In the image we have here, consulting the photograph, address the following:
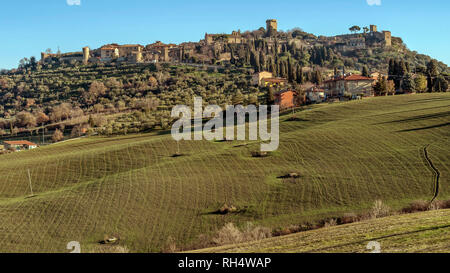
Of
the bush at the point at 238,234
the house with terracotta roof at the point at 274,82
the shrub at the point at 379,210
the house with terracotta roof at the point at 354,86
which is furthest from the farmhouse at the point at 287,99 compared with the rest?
the bush at the point at 238,234

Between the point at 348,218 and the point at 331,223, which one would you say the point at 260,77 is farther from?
the point at 331,223

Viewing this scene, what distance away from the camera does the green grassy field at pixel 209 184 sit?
28.0 meters

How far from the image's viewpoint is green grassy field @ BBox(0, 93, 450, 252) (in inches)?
1104

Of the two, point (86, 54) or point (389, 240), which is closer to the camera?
point (389, 240)

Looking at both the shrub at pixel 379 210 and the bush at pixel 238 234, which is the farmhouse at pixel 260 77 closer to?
the shrub at pixel 379 210

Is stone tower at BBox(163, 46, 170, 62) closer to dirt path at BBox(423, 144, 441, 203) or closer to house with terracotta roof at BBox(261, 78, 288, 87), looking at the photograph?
house with terracotta roof at BBox(261, 78, 288, 87)

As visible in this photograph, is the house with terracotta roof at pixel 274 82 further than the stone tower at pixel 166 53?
No

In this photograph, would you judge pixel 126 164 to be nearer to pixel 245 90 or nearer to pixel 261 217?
pixel 261 217

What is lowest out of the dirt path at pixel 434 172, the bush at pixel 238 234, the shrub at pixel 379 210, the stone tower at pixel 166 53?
the bush at pixel 238 234

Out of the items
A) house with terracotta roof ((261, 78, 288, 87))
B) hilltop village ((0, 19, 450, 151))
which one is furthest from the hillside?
house with terracotta roof ((261, 78, 288, 87))

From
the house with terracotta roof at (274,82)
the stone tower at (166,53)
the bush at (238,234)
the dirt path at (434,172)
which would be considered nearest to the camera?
the bush at (238,234)

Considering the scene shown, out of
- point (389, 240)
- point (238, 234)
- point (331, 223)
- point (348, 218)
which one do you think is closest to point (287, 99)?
point (348, 218)

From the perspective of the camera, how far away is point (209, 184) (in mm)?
35344
